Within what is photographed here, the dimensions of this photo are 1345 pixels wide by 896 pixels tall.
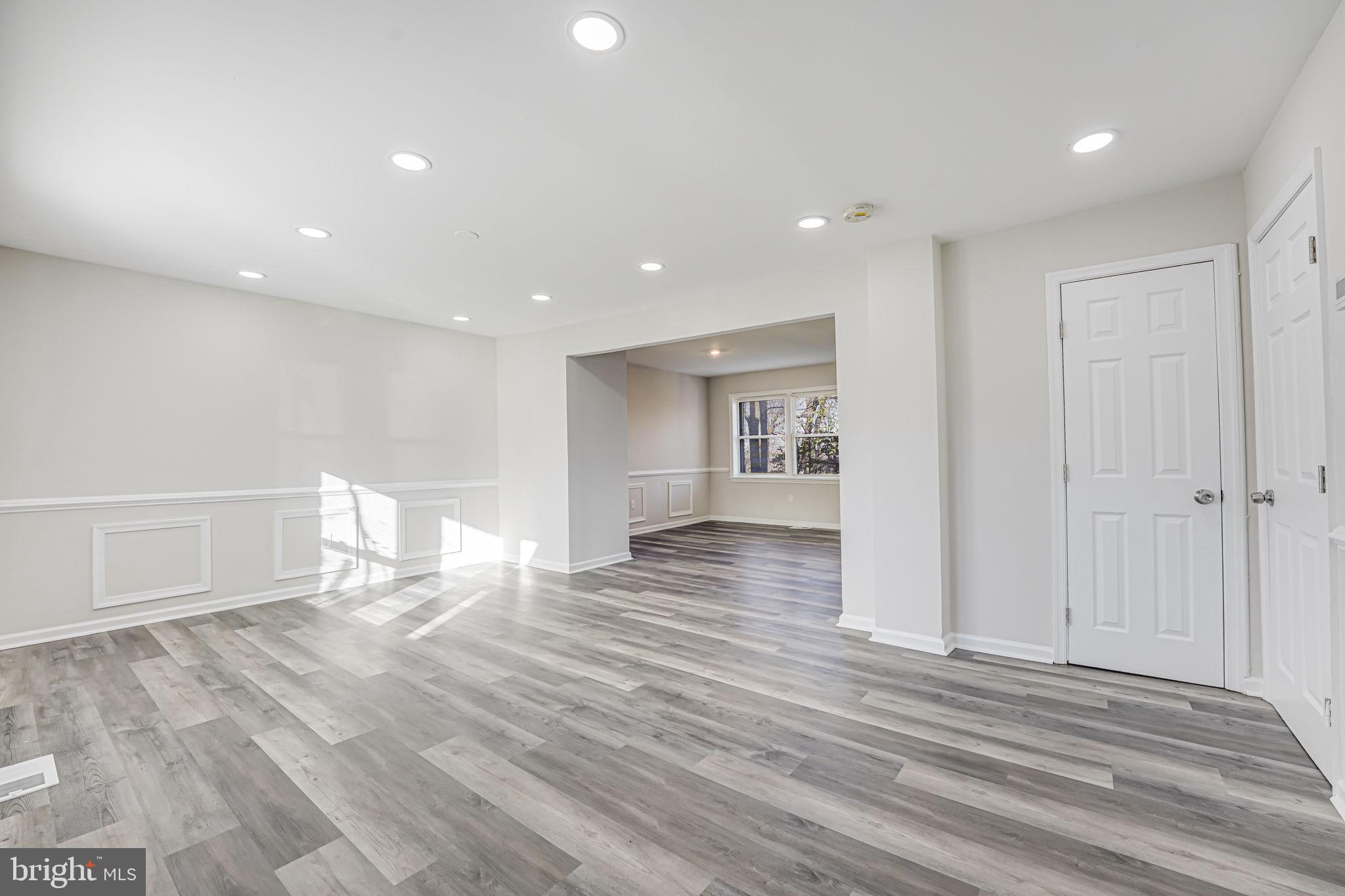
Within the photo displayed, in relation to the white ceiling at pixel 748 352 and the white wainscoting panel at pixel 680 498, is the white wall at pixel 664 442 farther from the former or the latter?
the white ceiling at pixel 748 352

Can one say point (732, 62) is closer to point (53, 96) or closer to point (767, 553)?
point (53, 96)

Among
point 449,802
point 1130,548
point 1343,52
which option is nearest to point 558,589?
point 449,802

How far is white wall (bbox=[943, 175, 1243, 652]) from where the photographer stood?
3213 mm

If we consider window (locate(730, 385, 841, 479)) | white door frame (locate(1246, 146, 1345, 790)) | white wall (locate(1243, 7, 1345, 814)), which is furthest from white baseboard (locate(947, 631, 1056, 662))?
window (locate(730, 385, 841, 479))

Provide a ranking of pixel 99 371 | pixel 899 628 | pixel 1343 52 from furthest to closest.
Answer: pixel 99 371 → pixel 899 628 → pixel 1343 52

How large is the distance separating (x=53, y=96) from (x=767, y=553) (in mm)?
6317

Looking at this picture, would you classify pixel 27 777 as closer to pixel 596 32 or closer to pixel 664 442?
pixel 596 32

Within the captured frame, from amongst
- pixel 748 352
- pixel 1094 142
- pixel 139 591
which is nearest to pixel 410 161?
pixel 1094 142

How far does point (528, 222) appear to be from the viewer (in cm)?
328

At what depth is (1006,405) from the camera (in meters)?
3.40

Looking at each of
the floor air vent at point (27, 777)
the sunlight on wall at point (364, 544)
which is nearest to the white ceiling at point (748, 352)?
the sunlight on wall at point (364, 544)

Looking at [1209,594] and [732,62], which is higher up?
[732,62]

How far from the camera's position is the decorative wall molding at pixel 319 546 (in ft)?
15.7

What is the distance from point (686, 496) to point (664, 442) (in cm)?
107
